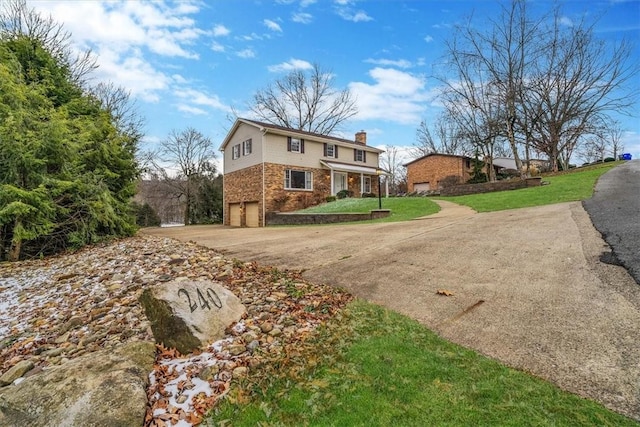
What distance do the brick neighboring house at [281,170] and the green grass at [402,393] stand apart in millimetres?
16210

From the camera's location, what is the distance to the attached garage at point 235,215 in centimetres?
2097

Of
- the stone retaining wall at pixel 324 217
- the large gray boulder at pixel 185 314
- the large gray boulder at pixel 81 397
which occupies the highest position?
the stone retaining wall at pixel 324 217

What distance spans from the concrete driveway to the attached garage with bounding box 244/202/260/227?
1147cm

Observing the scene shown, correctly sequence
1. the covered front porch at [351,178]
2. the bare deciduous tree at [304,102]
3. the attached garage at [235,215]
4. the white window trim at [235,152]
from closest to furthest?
the attached garage at [235,215] < the covered front porch at [351,178] < the white window trim at [235,152] < the bare deciduous tree at [304,102]

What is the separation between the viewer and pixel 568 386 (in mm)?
2283


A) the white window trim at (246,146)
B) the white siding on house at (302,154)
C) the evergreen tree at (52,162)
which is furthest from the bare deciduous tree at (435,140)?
the evergreen tree at (52,162)

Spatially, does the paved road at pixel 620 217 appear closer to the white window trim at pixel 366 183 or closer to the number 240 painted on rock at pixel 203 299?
the number 240 painted on rock at pixel 203 299

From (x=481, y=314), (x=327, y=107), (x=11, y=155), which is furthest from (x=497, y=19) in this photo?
(x=11, y=155)

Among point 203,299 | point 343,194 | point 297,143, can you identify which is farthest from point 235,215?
point 203,299

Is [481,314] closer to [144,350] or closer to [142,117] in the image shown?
[144,350]

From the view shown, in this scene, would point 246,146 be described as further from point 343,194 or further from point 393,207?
point 393,207

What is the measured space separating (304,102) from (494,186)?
20125mm

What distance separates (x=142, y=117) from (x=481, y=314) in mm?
25017

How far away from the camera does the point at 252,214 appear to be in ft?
65.0
